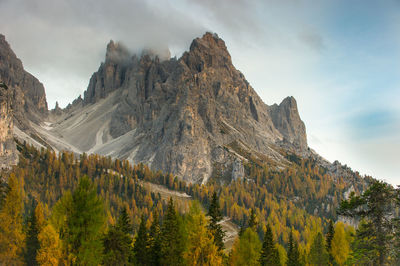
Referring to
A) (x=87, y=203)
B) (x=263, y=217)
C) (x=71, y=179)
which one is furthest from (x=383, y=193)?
(x=71, y=179)

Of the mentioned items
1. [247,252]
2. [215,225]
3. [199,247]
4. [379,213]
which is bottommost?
[247,252]

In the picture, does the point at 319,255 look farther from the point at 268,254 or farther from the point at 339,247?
the point at 268,254

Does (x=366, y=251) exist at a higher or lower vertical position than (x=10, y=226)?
higher

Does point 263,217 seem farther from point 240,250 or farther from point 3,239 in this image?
point 3,239

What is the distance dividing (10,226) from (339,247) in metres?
46.4

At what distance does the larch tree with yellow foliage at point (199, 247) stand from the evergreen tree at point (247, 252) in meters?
12.2

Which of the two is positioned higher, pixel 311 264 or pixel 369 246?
pixel 369 246

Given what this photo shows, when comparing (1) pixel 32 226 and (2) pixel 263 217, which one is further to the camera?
(2) pixel 263 217

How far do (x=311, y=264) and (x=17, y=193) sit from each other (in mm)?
44880

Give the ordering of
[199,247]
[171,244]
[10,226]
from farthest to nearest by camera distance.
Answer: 1. [171,244]
2. [10,226]
3. [199,247]

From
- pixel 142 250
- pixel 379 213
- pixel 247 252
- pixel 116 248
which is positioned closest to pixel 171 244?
pixel 142 250

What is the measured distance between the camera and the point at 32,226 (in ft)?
154

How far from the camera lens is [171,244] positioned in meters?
43.8

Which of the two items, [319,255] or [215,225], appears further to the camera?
[319,255]
